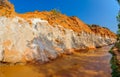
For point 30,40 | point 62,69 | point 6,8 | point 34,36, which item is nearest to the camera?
point 62,69

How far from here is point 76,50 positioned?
1299 inches

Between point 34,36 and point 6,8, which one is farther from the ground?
point 6,8

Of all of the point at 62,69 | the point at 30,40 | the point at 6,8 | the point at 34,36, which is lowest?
the point at 62,69

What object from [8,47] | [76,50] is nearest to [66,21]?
[76,50]

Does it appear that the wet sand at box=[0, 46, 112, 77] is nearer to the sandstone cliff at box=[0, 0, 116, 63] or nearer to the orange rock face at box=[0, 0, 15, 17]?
the sandstone cliff at box=[0, 0, 116, 63]

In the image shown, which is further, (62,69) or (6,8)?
(6,8)

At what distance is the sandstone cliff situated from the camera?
71.7 feet

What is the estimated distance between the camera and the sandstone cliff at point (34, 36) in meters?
21.9

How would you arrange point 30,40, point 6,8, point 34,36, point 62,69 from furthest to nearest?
point 6,8 → point 34,36 → point 30,40 → point 62,69

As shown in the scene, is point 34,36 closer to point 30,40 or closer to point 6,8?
point 30,40

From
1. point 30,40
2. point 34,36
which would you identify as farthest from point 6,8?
point 30,40

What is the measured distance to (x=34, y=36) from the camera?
24359mm

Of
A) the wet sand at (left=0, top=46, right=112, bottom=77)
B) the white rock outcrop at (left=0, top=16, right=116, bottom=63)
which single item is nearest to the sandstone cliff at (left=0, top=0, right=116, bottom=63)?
the white rock outcrop at (left=0, top=16, right=116, bottom=63)

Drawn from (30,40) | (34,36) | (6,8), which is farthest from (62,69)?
(6,8)
